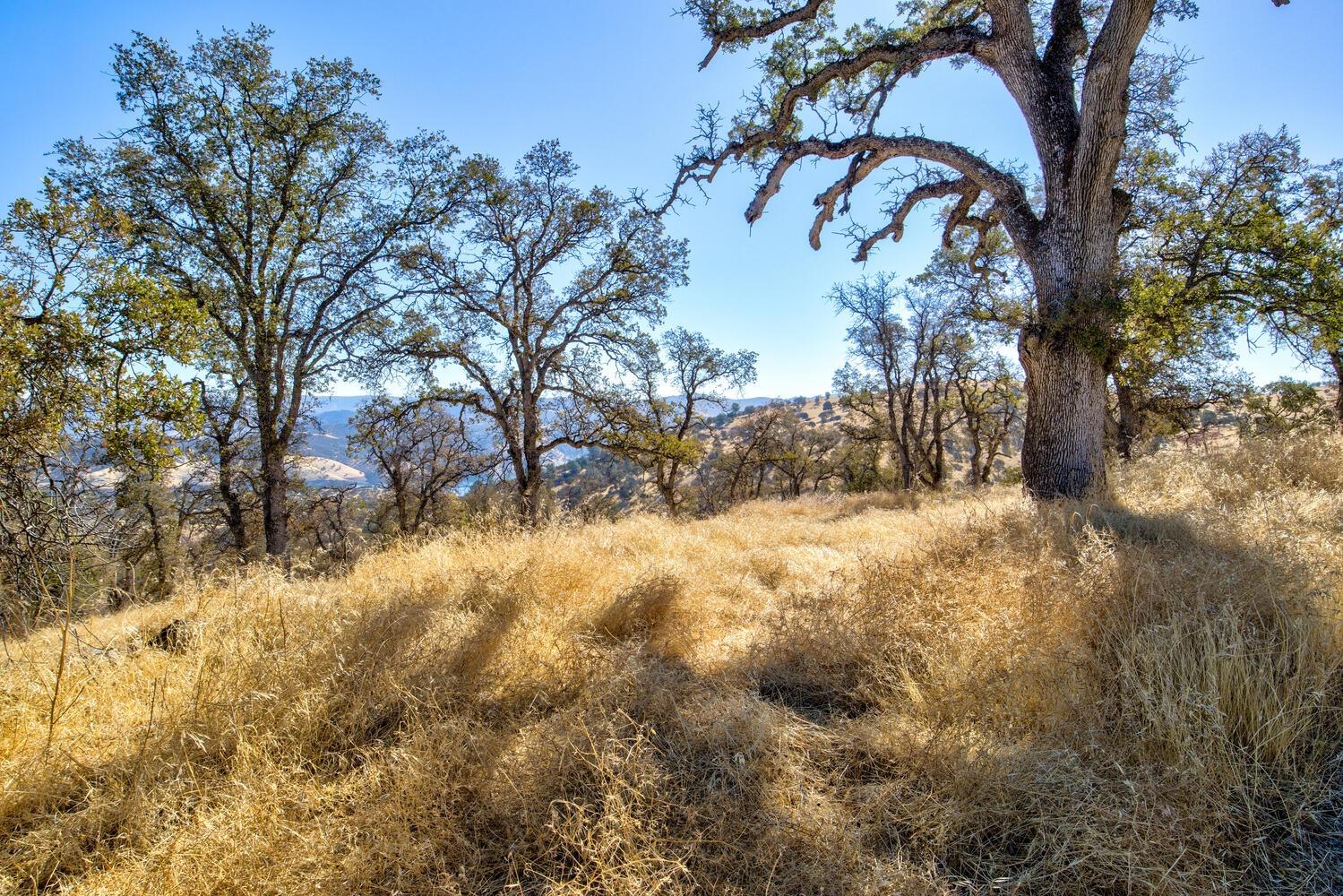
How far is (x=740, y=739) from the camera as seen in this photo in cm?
236

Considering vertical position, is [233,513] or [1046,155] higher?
[1046,155]

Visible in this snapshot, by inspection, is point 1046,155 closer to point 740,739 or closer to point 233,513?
point 740,739

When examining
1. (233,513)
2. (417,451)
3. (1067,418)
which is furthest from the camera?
(417,451)

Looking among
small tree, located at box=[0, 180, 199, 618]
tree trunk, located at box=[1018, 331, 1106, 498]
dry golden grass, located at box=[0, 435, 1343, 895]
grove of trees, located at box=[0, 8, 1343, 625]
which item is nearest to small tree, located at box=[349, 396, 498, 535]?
grove of trees, located at box=[0, 8, 1343, 625]

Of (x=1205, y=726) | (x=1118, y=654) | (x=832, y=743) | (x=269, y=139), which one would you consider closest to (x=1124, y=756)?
(x=1205, y=726)

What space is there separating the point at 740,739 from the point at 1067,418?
7.02 meters

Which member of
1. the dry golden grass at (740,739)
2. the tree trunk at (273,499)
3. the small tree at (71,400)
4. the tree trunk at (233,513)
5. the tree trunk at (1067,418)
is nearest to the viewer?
the dry golden grass at (740,739)

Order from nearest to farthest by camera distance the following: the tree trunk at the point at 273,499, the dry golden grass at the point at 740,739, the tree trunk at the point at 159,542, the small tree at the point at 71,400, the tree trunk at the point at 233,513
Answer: the dry golden grass at the point at 740,739 < the small tree at the point at 71,400 < the tree trunk at the point at 273,499 < the tree trunk at the point at 233,513 < the tree trunk at the point at 159,542

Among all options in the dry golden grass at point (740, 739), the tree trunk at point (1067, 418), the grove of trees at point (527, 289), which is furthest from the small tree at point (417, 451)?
the tree trunk at point (1067, 418)

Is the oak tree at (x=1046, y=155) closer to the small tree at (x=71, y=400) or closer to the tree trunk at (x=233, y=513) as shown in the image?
the small tree at (x=71, y=400)

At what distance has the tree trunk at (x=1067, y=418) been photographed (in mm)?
6750

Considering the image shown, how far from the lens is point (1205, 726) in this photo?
79.6 inches


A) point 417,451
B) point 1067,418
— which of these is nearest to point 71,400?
point 1067,418

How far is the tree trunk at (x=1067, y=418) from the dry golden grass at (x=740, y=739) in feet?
9.08
